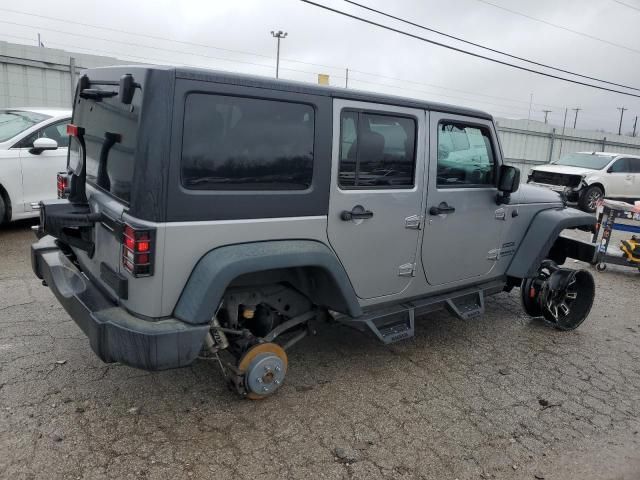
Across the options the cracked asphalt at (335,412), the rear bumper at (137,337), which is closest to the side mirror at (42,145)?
the cracked asphalt at (335,412)

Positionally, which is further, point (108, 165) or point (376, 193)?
point (376, 193)

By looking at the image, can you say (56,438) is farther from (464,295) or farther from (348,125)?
(464,295)

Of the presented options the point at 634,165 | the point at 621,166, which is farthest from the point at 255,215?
the point at 634,165

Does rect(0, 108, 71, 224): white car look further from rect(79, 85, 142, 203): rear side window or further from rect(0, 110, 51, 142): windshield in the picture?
rect(79, 85, 142, 203): rear side window

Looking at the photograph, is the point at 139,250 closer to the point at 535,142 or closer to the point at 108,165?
the point at 108,165

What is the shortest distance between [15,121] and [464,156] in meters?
6.12

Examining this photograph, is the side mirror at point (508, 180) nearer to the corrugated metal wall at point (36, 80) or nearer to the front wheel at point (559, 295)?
the front wheel at point (559, 295)

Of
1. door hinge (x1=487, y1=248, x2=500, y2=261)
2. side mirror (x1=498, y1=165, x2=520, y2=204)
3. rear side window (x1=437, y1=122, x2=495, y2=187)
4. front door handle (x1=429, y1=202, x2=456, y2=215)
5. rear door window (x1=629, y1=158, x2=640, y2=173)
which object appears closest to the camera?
front door handle (x1=429, y1=202, x2=456, y2=215)

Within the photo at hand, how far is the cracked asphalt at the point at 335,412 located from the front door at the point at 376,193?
0.79 meters

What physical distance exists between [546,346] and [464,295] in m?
1.02

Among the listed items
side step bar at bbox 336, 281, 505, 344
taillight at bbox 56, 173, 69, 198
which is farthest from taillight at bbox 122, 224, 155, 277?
taillight at bbox 56, 173, 69, 198

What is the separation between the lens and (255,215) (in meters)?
2.92

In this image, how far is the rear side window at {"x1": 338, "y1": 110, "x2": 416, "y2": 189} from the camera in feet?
10.9

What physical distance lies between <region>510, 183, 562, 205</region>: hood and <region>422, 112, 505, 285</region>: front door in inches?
12.3
